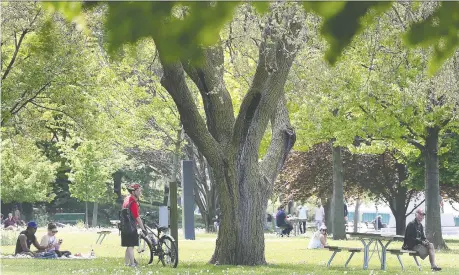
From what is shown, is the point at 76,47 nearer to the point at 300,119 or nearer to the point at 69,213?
the point at 300,119

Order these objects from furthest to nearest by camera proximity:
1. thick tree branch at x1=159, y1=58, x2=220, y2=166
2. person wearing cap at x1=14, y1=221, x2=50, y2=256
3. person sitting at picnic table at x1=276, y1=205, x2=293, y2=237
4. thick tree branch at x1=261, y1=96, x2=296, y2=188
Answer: person sitting at picnic table at x1=276, y1=205, x2=293, y2=237, person wearing cap at x1=14, y1=221, x2=50, y2=256, thick tree branch at x1=261, y1=96, x2=296, y2=188, thick tree branch at x1=159, y1=58, x2=220, y2=166

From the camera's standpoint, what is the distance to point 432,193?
3038 cm

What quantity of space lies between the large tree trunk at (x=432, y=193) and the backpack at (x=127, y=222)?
13800 millimetres

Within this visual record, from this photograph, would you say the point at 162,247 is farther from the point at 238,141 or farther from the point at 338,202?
the point at 338,202

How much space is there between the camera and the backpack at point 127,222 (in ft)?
62.1

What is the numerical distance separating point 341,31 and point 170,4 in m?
0.51

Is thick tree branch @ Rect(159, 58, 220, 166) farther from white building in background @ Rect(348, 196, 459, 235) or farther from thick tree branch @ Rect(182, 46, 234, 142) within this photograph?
white building in background @ Rect(348, 196, 459, 235)

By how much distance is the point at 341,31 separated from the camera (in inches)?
112

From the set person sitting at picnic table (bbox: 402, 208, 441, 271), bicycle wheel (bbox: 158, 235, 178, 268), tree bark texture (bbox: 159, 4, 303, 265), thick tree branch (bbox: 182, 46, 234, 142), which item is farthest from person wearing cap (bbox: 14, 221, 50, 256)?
person sitting at picnic table (bbox: 402, 208, 441, 271)

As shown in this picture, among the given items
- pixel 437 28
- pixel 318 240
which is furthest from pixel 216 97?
pixel 437 28

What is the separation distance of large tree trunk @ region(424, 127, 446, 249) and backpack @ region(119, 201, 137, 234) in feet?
45.3

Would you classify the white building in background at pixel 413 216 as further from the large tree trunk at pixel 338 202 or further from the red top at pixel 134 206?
the red top at pixel 134 206

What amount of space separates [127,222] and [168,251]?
137 cm

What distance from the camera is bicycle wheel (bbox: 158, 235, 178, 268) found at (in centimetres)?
1962
